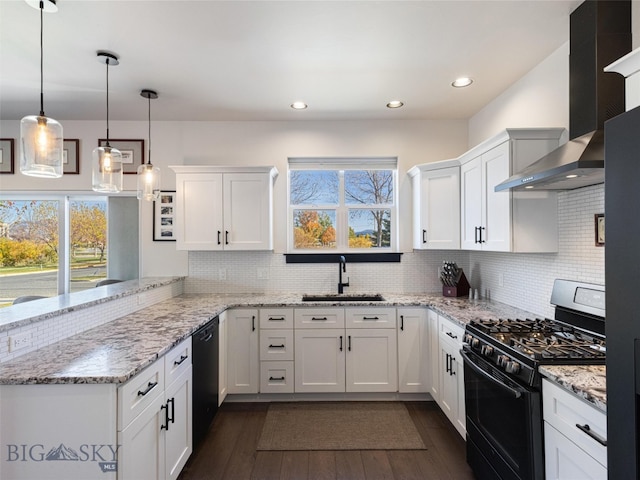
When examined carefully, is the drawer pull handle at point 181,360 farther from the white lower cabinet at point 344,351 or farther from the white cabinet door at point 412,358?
the white cabinet door at point 412,358

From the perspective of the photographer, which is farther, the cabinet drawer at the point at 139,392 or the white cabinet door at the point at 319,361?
the white cabinet door at the point at 319,361

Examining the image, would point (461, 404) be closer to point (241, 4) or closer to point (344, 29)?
point (344, 29)

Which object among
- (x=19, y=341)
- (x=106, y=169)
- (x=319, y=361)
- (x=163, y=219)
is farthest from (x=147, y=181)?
(x=319, y=361)

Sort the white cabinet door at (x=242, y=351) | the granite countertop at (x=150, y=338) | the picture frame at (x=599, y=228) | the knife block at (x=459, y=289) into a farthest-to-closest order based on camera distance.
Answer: the knife block at (x=459, y=289), the white cabinet door at (x=242, y=351), the picture frame at (x=599, y=228), the granite countertop at (x=150, y=338)

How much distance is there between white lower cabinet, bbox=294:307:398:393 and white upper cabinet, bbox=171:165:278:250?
0.94 m

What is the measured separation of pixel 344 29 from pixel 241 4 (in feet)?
2.02

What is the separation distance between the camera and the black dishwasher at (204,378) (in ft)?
7.43

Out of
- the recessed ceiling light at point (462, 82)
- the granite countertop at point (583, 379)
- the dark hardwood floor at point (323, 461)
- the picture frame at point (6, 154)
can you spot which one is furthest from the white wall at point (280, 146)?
the granite countertop at point (583, 379)

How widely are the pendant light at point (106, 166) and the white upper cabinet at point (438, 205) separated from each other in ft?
8.54

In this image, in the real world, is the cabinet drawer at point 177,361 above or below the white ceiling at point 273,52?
below

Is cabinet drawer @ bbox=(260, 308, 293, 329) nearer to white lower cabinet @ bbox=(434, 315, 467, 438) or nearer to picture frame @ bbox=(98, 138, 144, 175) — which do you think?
white lower cabinet @ bbox=(434, 315, 467, 438)

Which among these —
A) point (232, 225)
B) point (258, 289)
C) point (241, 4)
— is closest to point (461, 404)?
point (258, 289)

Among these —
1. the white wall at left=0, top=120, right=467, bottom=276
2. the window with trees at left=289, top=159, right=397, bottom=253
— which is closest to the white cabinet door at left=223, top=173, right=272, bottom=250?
the white wall at left=0, top=120, right=467, bottom=276

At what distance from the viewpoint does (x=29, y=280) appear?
371cm
